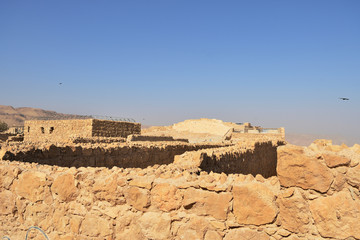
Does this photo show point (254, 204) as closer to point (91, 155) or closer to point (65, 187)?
point (65, 187)

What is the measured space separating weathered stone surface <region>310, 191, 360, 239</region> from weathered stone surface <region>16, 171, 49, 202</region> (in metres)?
3.18

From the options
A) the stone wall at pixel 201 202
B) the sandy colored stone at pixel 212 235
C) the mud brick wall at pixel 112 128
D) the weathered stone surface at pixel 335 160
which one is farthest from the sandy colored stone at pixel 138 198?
the mud brick wall at pixel 112 128

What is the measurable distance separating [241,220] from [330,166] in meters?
0.93

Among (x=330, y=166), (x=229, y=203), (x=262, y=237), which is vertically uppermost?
(x=330, y=166)

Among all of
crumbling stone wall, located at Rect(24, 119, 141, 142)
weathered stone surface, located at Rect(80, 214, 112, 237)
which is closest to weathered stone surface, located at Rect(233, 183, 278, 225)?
weathered stone surface, located at Rect(80, 214, 112, 237)

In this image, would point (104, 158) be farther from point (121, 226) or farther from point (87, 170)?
point (121, 226)

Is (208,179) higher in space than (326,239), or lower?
higher

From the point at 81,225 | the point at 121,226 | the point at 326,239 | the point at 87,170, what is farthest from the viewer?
the point at 87,170

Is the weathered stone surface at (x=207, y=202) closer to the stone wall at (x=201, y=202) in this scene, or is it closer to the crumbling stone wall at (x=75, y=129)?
the stone wall at (x=201, y=202)

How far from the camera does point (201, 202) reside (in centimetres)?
286

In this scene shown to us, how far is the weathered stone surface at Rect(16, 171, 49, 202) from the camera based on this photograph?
Result: 3756 mm

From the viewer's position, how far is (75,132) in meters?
17.1

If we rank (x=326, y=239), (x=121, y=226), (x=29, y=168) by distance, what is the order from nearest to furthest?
(x=326, y=239) < (x=121, y=226) < (x=29, y=168)

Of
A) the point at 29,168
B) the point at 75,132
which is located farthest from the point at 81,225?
the point at 75,132
